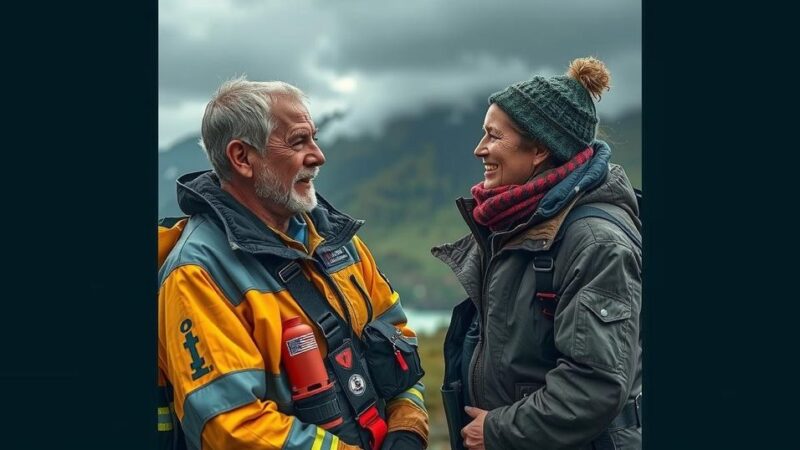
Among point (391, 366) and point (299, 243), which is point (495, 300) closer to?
point (391, 366)

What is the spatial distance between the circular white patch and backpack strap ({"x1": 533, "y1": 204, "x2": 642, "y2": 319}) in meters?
0.84

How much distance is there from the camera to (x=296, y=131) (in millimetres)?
3582

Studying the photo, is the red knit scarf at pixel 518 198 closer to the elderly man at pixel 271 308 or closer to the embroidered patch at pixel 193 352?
the elderly man at pixel 271 308

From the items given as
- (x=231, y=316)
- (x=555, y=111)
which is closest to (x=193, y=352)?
(x=231, y=316)

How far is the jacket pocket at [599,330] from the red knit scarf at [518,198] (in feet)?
1.68

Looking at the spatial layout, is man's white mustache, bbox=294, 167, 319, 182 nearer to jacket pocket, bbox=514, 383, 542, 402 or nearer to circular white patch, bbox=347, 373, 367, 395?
circular white patch, bbox=347, 373, 367, 395

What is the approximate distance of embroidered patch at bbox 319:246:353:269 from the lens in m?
3.69

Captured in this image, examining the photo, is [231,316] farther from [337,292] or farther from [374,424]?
[374,424]

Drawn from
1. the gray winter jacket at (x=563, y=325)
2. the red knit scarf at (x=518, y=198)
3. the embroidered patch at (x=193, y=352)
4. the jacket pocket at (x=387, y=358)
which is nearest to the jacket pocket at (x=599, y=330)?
the gray winter jacket at (x=563, y=325)

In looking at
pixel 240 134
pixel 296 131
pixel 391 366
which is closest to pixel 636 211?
pixel 391 366

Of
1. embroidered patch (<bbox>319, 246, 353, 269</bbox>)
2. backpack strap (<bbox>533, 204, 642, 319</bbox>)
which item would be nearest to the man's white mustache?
embroidered patch (<bbox>319, 246, 353, 269</bbox>)

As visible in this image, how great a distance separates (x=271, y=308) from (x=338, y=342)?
37cm

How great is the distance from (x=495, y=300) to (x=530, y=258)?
8.9 inches

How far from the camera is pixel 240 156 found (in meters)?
3.58
